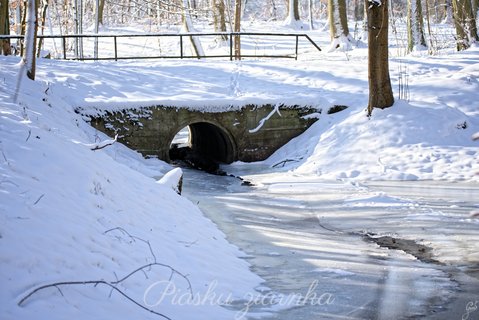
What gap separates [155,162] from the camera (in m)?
16.5

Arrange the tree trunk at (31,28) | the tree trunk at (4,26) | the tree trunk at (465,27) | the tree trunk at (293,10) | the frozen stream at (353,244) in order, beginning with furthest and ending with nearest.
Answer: the tree trunk at (293,10) < the tree trunk at (465,27) < the tree trunk at (4,26) < the tree trunk at (31,28) < the frozen stream at (353,244)

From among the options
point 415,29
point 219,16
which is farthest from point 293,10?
point 415,29

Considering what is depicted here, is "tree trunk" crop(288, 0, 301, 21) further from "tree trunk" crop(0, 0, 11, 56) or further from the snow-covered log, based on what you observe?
the snow-covered log

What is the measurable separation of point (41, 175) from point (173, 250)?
164cm

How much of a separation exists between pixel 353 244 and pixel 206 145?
12.7 metres

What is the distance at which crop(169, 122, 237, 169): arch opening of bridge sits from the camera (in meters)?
18.6

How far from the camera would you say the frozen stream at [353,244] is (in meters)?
6.58

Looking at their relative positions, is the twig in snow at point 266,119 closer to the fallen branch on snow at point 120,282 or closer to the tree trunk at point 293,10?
the fallen branch on snow at point 120,282

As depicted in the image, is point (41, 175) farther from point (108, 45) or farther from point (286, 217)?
point (108, 45)

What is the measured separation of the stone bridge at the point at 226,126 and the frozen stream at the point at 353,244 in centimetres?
294

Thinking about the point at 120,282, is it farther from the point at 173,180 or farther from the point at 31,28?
the point at 31,28

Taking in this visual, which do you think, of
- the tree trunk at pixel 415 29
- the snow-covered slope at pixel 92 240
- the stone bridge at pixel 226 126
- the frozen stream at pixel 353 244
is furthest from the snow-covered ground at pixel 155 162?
the tree trunk at pixel 415 29

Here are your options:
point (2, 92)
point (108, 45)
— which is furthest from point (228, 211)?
point (108, 45)

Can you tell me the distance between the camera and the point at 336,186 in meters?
13.6
